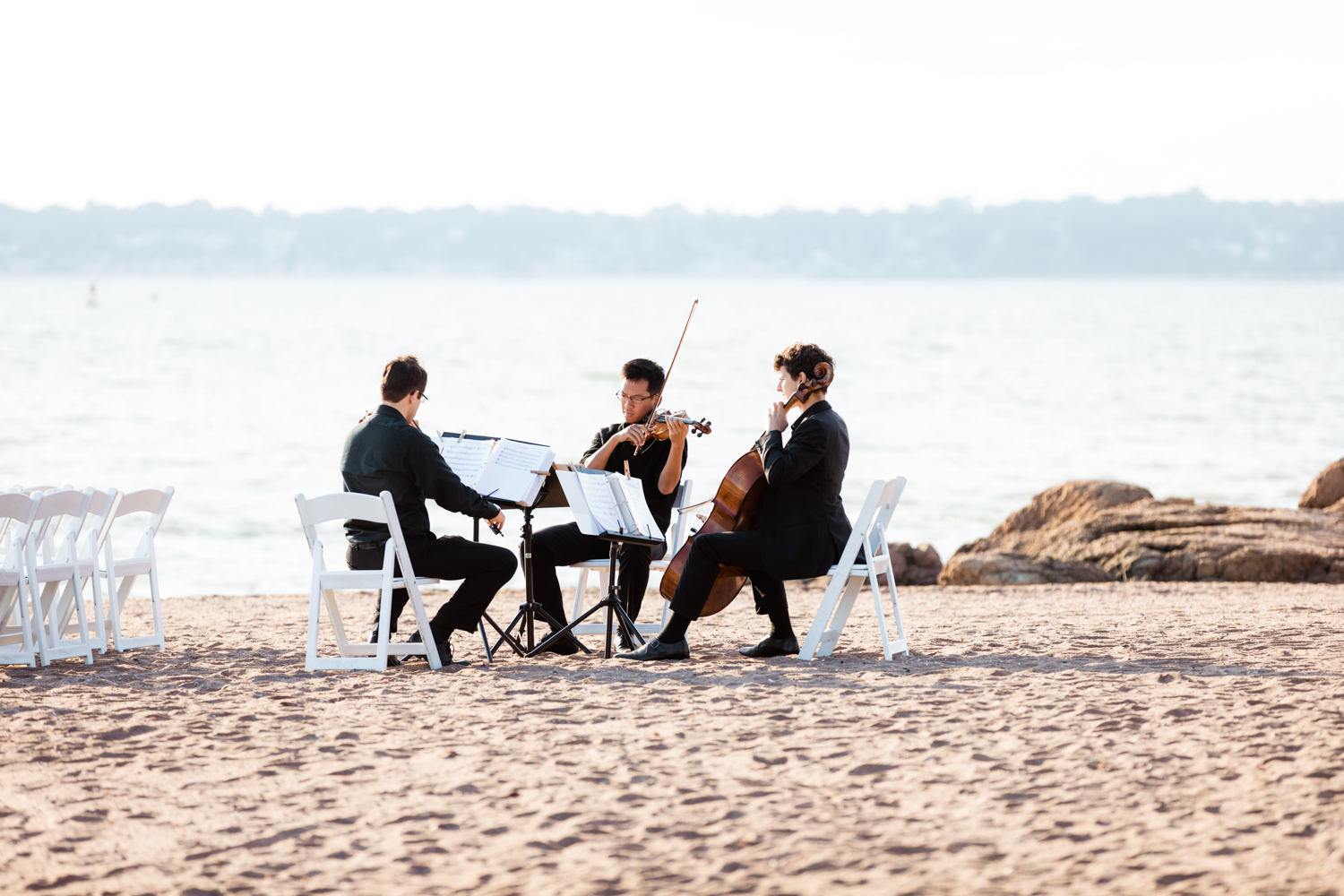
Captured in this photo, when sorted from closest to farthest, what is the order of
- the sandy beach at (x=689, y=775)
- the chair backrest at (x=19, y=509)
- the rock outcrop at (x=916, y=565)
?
the sandy beach at (x=689, y=775) < the chair backrest at (x=19, y=509) < the rock outcrop at (x=916, y=565)

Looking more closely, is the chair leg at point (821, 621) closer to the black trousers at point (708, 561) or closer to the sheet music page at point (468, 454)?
the black trousers at point (708, 561)

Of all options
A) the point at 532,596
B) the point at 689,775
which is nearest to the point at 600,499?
the point at 532,596

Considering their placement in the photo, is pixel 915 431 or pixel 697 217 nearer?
pixel 915 431

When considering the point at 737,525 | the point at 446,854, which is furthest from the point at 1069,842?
the point at 737,525

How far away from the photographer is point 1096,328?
73562mm

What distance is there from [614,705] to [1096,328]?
72831 millimetres

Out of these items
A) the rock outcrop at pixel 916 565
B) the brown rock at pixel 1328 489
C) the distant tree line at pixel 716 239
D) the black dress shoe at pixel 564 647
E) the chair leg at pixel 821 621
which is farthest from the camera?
the distant tree line at pixel 716 239

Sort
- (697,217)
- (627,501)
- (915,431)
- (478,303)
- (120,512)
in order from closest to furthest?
1. (627,501)
2. (120,512)
3. (915,431)
4. (478,303)
5. (697,217)

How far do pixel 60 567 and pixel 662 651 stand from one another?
259cm

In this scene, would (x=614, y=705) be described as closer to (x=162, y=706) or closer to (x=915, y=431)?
(x=162, y=706)

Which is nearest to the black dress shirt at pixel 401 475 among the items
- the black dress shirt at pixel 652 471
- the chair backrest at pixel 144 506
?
the black dress shirt at pixel 652 471

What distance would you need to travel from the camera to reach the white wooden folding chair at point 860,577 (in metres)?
5.64

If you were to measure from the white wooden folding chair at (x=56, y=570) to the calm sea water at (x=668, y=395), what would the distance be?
767cm

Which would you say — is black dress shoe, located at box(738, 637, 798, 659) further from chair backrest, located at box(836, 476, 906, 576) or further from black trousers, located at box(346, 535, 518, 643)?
black trousers, located at box(346, 535, 518, 643)
